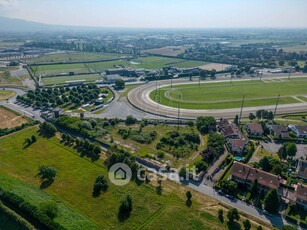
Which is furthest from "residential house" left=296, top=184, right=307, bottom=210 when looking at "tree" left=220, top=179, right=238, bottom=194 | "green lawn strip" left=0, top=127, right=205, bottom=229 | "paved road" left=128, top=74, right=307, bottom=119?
"paved road" left=128, top=74, right=307, bottom=119

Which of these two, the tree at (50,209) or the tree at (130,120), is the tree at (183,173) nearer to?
the tree at (50,209)

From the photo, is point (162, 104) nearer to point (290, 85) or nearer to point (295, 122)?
point (295, 122)

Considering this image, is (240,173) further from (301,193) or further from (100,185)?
(100,185)

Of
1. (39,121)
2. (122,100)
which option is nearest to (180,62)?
(122,100)

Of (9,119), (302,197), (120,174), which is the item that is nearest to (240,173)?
(302,197)

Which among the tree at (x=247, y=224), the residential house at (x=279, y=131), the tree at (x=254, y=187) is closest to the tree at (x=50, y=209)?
the tree at (x=247, y=224)
